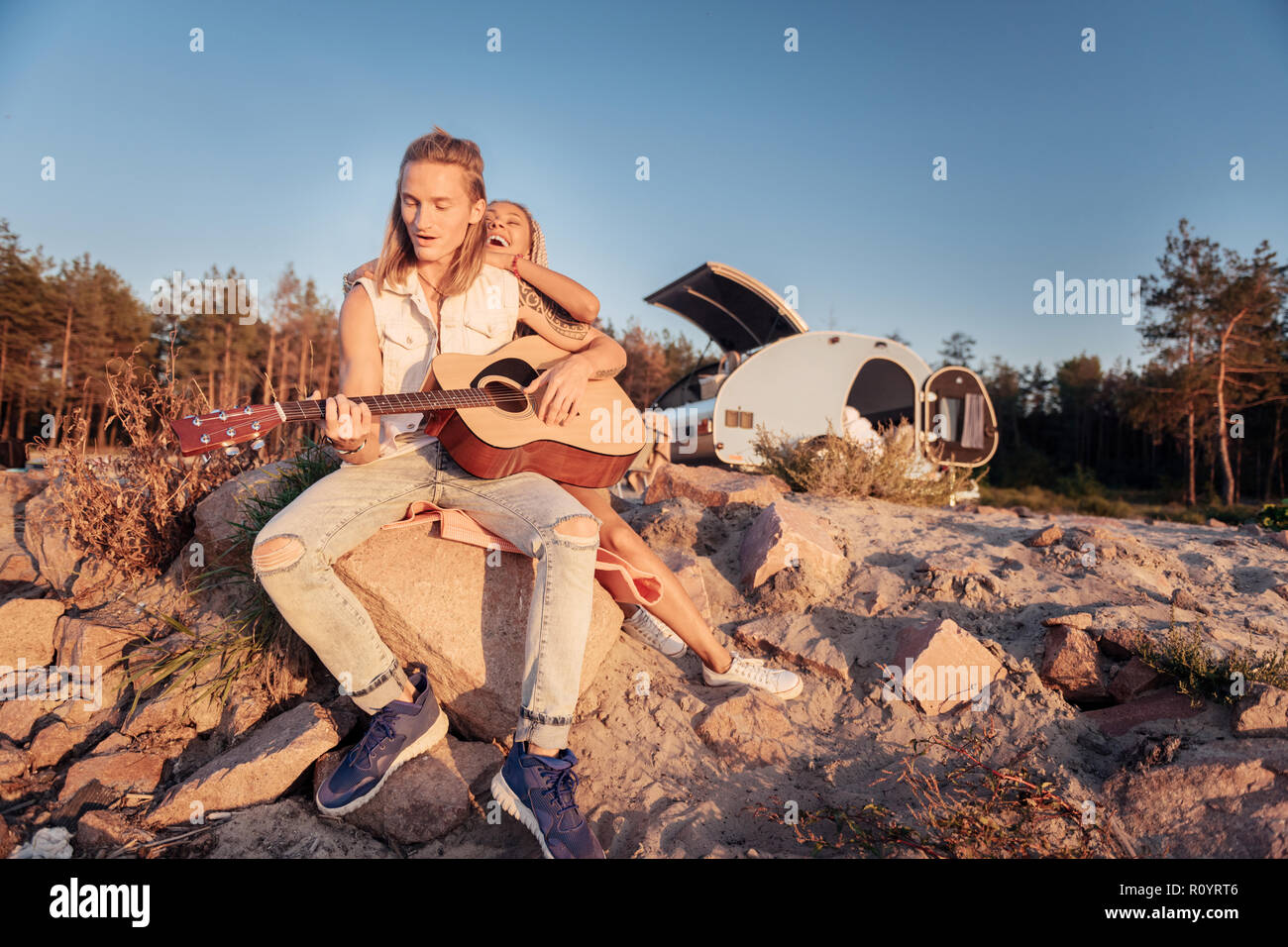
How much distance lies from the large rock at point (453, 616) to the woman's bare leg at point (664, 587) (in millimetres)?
446

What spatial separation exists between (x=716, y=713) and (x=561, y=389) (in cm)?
153

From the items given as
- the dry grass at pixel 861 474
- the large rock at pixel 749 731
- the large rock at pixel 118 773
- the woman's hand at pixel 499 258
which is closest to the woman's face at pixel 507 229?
the woman's hand at pixel 499 258

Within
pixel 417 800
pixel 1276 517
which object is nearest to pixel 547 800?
pixel 417 800

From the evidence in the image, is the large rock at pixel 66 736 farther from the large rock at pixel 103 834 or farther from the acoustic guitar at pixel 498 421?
the acoustic guitar at pixel 498 421

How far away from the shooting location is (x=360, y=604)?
2.60 meters

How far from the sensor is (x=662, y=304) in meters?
12.0

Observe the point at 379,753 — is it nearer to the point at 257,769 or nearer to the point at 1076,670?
the point at 257,769

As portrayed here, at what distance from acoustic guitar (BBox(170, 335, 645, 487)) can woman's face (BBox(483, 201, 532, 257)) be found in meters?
0.49

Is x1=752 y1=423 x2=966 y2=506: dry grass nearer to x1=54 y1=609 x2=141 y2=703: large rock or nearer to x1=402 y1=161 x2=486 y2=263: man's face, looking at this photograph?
x1=402 y1=161 x2=486 y2=263: man's face

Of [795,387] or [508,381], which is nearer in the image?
[508,381]

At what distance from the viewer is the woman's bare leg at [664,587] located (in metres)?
3.04

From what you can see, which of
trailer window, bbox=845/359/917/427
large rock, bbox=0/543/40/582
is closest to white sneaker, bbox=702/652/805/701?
large rock, bbox=0/543/40/582

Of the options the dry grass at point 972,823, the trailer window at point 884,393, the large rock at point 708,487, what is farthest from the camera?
the trailer window at point 884,393

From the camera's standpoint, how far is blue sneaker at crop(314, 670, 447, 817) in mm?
2432
